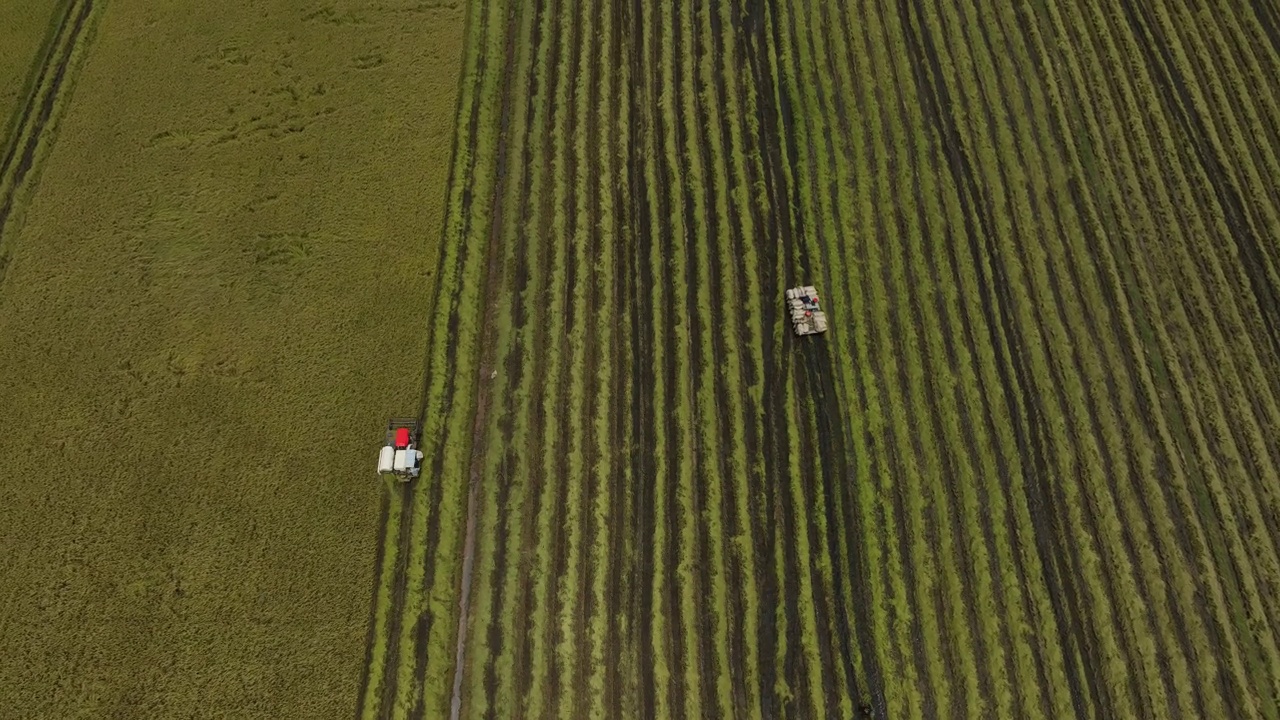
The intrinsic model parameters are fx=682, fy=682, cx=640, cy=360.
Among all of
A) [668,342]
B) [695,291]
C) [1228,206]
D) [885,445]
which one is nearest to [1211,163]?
[1228,206]

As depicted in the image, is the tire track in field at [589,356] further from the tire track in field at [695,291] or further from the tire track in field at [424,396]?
the tire track in field at [424,396]

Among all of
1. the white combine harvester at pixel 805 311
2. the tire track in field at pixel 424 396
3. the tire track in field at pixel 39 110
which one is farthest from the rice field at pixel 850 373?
the tire track in field at pixel 39 110

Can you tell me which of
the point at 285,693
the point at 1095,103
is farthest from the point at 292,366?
the point at 1095,103

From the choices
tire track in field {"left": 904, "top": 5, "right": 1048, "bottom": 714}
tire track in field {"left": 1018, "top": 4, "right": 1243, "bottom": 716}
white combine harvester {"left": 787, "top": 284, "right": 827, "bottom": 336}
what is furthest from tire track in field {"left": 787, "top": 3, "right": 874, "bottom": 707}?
tire track in field {"left": 1018, "top": 4, "right": 1243, "bottom": 716}

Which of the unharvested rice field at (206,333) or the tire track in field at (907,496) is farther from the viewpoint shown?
the tire track in field at (907,496)

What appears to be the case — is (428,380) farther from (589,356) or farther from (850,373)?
(850,373)

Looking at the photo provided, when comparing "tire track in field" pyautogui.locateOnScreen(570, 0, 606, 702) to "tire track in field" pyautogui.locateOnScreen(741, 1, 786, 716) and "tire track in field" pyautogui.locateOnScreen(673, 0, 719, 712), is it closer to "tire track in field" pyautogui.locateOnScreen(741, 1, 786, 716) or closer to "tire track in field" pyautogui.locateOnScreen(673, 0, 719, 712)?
"tire track in field" pyautogui.locateOnScreen(673, 0, 719, 712)
